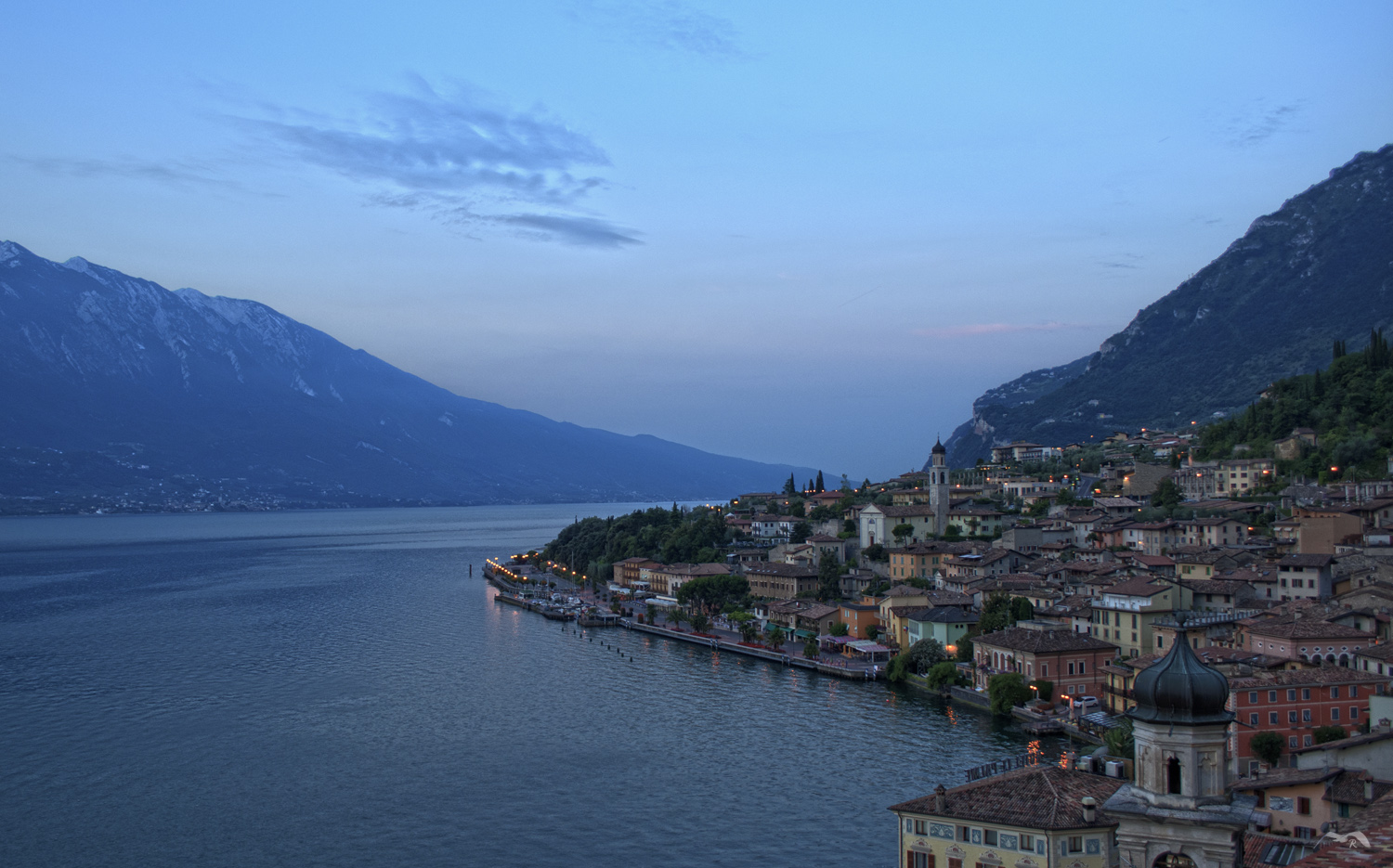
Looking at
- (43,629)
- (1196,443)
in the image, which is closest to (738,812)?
(43,629)

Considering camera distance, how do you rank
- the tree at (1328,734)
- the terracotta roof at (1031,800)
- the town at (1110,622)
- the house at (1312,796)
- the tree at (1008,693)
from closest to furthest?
the town at (1110,622) < the terracotta roof at (1031,800) < the house at (1312,796) < the tree at (1328,734) < the tree at (1008,693)

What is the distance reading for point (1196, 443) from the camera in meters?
107

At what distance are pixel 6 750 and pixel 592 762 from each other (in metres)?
21.8

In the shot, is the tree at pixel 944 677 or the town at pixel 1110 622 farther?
the tree at pixel 944 677

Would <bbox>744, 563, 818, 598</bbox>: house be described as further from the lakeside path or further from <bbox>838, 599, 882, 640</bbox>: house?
<bbox>838, 599, 882, 640</bbox>: house

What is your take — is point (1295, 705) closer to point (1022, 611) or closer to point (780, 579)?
point (1022, 611)

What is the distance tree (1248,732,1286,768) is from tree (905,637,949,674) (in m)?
19.4

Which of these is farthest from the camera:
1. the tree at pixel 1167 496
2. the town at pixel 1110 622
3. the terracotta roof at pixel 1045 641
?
the tree at pixel 1167 496

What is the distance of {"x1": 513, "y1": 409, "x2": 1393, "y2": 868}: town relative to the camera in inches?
474

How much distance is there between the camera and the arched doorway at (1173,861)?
37.2 feet

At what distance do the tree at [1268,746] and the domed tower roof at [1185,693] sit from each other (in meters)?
23.2

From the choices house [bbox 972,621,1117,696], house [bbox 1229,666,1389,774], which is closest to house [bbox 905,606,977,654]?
house [bbox 972,621,1117,696]

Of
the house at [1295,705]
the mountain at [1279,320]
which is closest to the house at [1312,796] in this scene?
the house at [1295,705]

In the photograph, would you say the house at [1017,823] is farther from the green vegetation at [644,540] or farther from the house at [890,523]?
the green vegetation at [644,540]
